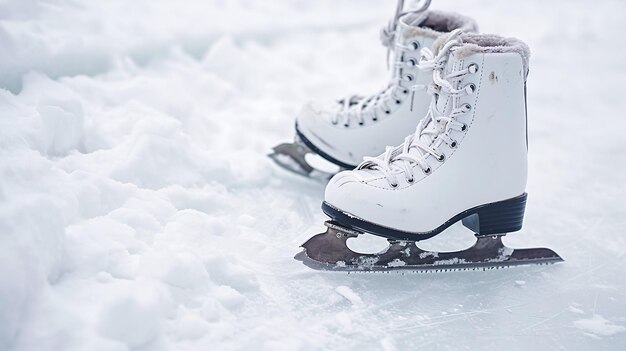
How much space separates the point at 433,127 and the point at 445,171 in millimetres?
92

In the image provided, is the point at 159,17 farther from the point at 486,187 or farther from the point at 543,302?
the point at 543,302

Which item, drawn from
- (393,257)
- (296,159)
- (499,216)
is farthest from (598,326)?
(296,159)

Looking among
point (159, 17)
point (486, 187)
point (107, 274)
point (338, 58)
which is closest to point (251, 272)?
point (107, 274)

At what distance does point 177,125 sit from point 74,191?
47 cm

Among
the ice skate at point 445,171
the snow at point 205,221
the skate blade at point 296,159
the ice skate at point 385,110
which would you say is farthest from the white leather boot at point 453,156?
the skate blade at point 296,159

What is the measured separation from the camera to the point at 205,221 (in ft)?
4.06

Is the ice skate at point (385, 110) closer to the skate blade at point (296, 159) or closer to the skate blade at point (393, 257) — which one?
the skate blade at point (296, 159)

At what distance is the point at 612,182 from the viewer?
1.68m

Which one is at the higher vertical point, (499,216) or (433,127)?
(433,127)

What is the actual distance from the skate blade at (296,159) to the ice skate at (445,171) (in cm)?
49

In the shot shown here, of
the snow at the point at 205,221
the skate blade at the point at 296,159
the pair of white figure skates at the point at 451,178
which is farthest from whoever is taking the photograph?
the skate blade at the point at 296,159

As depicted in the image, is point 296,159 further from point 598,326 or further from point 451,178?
point 598,326

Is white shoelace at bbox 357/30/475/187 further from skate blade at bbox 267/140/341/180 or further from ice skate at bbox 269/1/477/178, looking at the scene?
skate blade at bbox 267/140/341/180

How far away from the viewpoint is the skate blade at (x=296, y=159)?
5.44 ft
